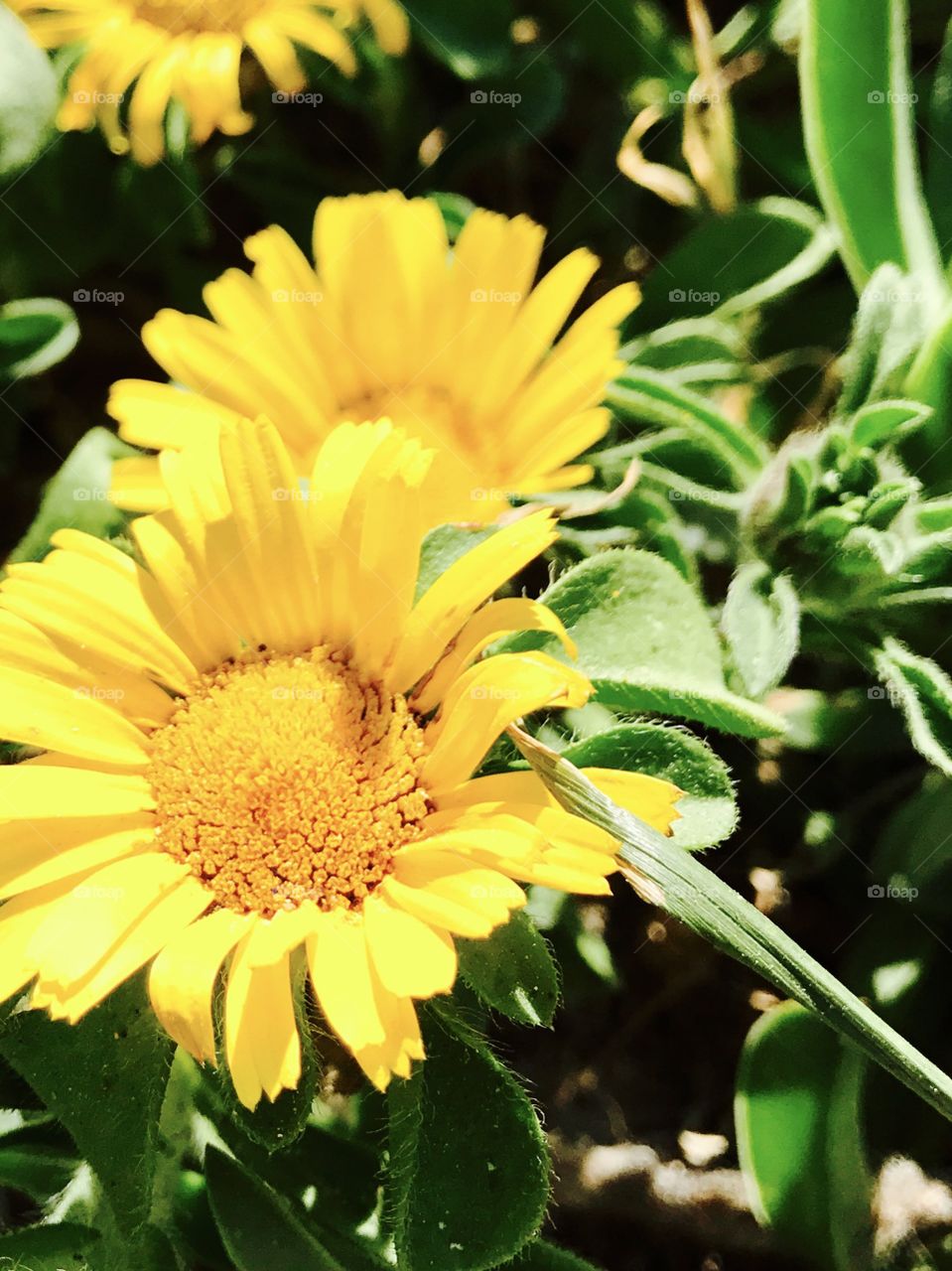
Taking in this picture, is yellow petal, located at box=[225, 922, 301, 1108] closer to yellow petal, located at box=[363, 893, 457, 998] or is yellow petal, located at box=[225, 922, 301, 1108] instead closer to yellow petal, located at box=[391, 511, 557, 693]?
yellow petal, located at box=[363, 893, 457, 998]

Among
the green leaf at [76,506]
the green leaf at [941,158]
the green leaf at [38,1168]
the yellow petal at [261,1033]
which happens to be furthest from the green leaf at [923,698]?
the green leaf at [38,1168]

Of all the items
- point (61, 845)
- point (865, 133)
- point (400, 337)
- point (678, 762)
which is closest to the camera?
point (61, 845)

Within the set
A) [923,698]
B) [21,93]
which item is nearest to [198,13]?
[21,93]

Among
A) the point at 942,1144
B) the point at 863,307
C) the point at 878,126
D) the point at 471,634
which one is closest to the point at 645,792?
the point at 471,634

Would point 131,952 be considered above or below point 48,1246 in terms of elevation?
above

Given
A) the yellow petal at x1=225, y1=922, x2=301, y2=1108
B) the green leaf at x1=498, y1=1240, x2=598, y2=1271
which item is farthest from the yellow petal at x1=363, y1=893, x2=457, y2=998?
the green leaf at x1=498, y1=1240, x2=598, y2=1271

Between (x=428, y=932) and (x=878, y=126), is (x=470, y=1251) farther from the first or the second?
(x=878, y=126)

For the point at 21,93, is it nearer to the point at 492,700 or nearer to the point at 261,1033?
the point at 492,700
